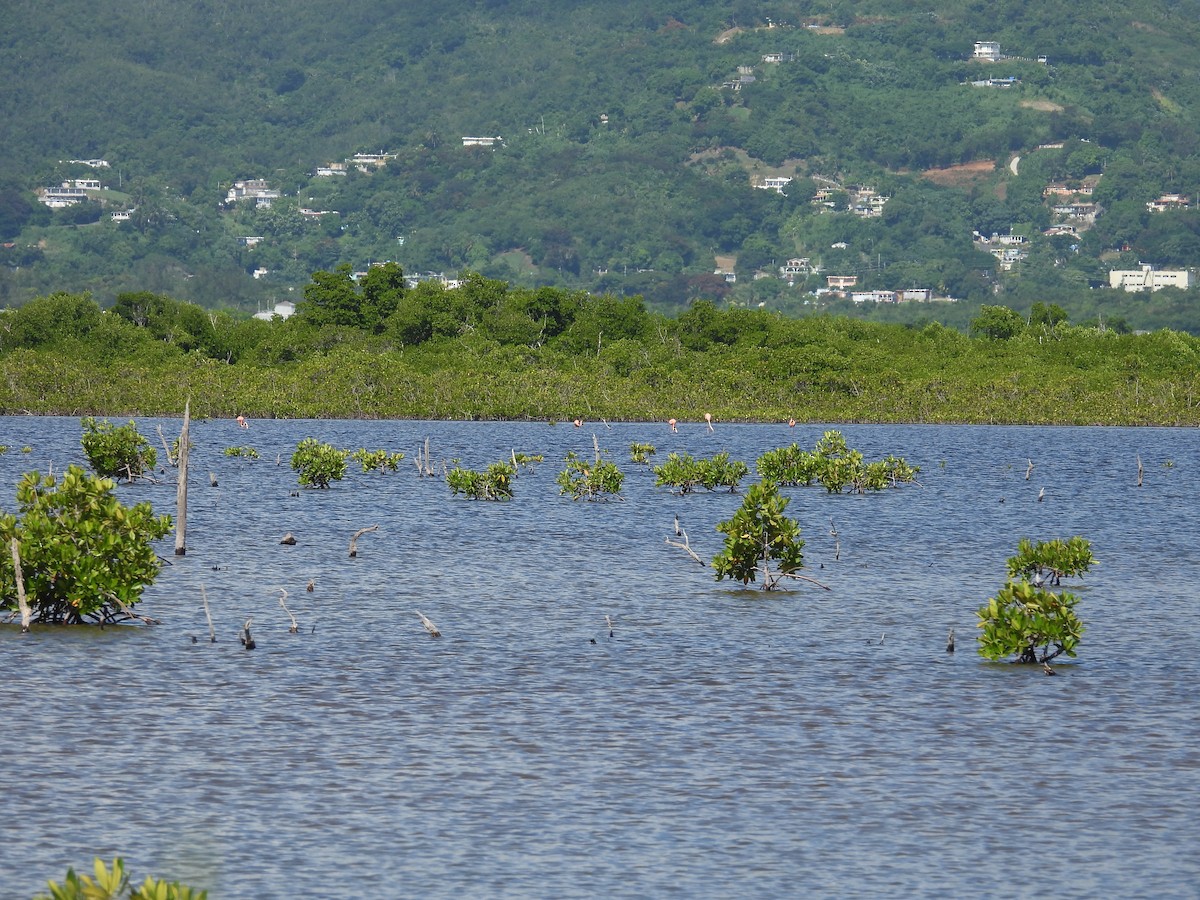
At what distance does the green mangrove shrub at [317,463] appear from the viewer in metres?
71.6

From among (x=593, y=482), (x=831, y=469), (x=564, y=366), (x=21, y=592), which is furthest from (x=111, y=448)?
(x=564, y=366)

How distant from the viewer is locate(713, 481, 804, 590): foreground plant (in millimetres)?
39406

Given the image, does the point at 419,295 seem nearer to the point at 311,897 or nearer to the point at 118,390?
the point at 118,390

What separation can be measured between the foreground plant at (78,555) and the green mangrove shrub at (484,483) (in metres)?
31.7

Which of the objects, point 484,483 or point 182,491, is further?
point 484,483

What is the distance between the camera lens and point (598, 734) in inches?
1022

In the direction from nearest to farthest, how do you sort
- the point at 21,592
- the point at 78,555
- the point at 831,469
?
the point at 21,592 < the point at 78,555 < the point at 831,469

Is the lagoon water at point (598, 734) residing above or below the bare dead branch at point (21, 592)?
below

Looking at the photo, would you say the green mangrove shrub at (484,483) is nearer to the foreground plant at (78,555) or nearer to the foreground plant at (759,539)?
the foreground plant at (759,539)

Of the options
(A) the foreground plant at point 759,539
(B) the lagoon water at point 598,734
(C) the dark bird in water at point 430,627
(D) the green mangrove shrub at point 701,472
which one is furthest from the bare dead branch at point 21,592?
(D) the green mangrove shrub at point 701,472

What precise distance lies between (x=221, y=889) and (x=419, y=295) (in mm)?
157515

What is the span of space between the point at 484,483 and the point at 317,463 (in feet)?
27.6

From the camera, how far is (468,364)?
156 meters

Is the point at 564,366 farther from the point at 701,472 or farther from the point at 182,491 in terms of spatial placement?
the point at 182,491
